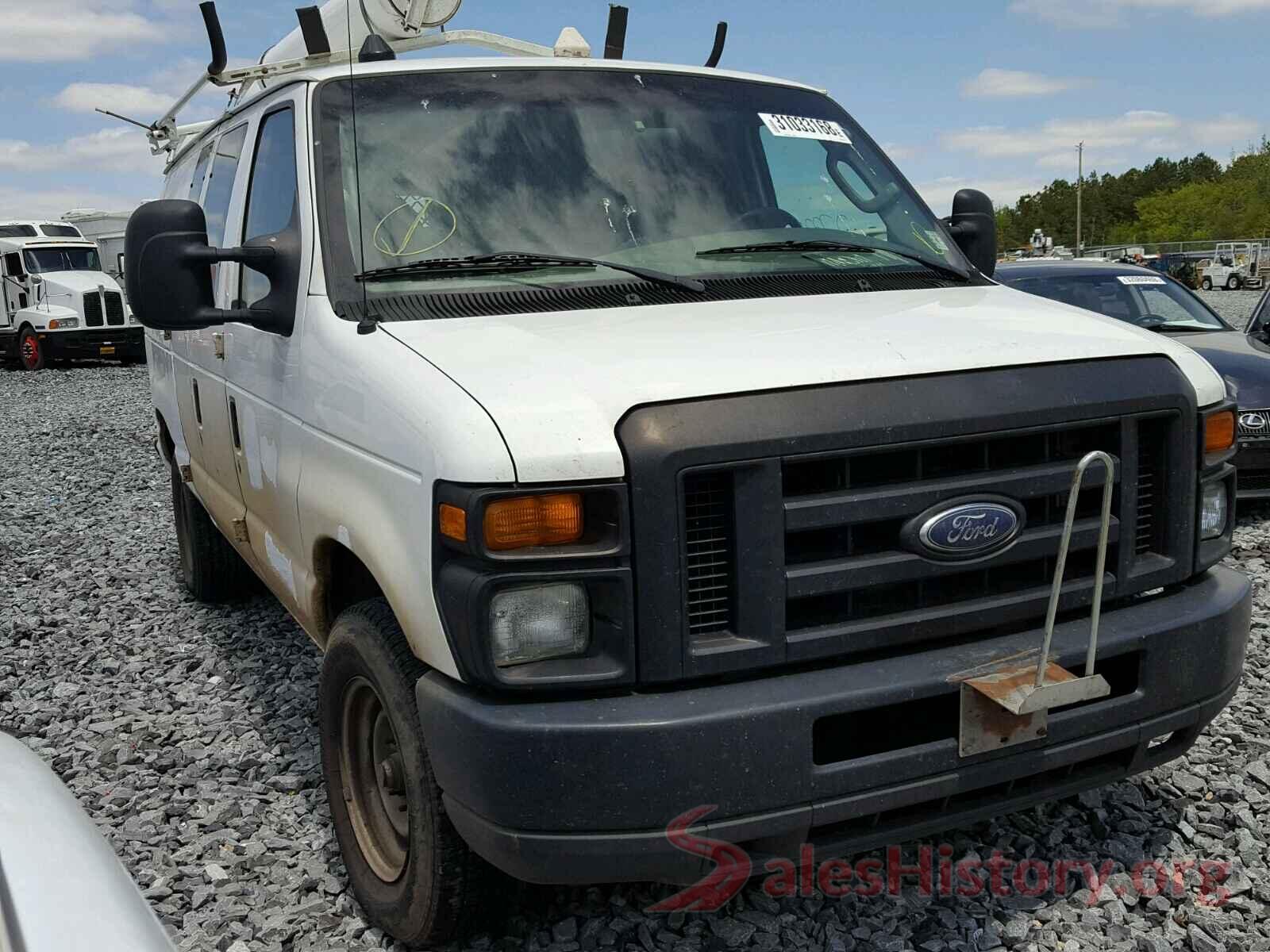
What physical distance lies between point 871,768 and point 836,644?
268mm

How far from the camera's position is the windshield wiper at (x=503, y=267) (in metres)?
3.26

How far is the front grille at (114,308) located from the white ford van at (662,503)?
78.6 feet

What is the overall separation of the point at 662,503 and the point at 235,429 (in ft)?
8.04

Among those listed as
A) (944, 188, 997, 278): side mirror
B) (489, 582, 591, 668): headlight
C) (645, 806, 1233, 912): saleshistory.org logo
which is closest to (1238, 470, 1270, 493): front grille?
(944, 188, 997, 278): side mirror

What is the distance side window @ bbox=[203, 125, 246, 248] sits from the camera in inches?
180

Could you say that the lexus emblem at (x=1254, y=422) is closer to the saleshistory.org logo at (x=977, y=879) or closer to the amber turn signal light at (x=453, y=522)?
the saleshistory.org logo at (x=977, y=879)

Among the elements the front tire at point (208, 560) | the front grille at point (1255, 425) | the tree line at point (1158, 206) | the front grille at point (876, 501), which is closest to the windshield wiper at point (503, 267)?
the front grille at point (876, 501)

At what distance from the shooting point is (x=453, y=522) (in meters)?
2.44

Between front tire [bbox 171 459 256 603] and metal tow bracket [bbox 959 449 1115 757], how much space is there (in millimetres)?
4363

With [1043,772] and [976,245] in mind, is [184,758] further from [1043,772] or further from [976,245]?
[976,245]

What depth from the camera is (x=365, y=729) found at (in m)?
3.18

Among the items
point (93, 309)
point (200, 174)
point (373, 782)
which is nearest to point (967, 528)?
point (373, 782)

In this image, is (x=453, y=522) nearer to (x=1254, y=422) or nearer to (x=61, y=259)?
(x=1254, y=422)

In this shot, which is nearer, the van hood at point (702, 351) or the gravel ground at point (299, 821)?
the van hood at point (702, 351)
